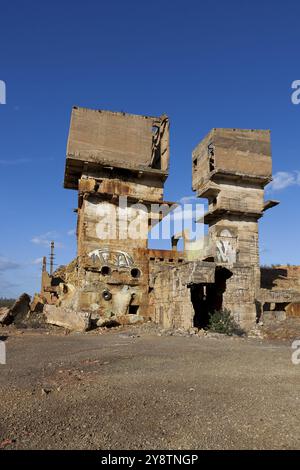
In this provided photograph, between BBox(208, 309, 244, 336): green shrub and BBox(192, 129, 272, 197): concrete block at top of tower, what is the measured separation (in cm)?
1587

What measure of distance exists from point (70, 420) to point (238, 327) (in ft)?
32.9

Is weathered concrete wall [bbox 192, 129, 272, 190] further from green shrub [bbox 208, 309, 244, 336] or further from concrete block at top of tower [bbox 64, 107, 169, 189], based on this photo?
green shrub [bbox 208, 309, 244, 336]

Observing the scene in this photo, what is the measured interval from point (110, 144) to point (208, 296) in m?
9.95

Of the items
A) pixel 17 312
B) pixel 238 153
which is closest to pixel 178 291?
pixel 17 312

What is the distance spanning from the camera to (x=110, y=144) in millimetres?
20609

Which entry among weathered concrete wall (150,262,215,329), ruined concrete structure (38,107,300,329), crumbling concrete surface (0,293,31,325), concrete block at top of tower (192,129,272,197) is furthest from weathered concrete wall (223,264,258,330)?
concrete block at top of tower (192,129,272,197)

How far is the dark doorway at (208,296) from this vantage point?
46.5ft

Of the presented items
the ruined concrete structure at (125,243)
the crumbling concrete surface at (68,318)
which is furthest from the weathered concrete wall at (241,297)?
the crumbling concrete surface at (68,318)

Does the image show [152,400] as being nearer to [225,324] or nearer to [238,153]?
[225,324]

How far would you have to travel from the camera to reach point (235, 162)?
92.1 ft

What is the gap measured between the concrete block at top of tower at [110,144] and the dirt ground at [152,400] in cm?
1308

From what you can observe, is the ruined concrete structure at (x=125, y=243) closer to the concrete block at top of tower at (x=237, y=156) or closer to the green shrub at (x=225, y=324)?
the green shrub at (x=225, y=324)

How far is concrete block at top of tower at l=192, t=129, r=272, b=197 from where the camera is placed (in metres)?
27.8

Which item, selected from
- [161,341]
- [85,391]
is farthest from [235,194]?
[85,391]
